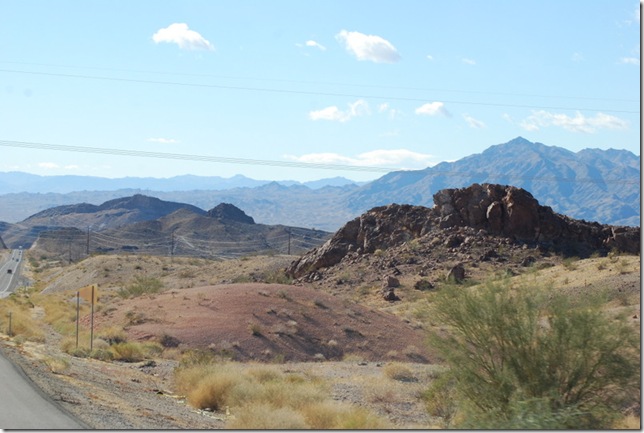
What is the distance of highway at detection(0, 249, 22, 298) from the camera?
103 meters

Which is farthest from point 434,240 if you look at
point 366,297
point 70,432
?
point 70,432

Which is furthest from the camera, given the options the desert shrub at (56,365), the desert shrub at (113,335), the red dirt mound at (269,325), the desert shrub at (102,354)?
the desert shrub at (113,335)

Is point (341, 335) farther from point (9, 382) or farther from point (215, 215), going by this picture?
point (215, 215)

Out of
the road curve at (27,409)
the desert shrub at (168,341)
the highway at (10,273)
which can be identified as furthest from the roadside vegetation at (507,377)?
the highway at (10,273)

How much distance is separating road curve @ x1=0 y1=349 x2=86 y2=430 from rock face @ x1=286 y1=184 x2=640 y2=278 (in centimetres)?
4842

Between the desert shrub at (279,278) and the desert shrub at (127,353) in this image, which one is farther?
the desert shrub at (279,278)

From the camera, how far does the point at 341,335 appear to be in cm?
3800

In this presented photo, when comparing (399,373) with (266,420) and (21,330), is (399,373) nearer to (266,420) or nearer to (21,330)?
(266,420)

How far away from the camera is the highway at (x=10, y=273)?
337 feet

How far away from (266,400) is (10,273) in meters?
124

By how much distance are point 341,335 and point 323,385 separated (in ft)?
45.5

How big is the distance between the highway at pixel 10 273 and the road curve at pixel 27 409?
68.0m

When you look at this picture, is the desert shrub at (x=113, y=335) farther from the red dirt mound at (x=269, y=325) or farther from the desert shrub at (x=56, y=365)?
the desert shrub at (x=56, y=365)

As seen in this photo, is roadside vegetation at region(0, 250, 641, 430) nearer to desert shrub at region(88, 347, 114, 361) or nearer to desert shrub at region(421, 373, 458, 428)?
desert shrub at region(421, 373, 458, 428)
